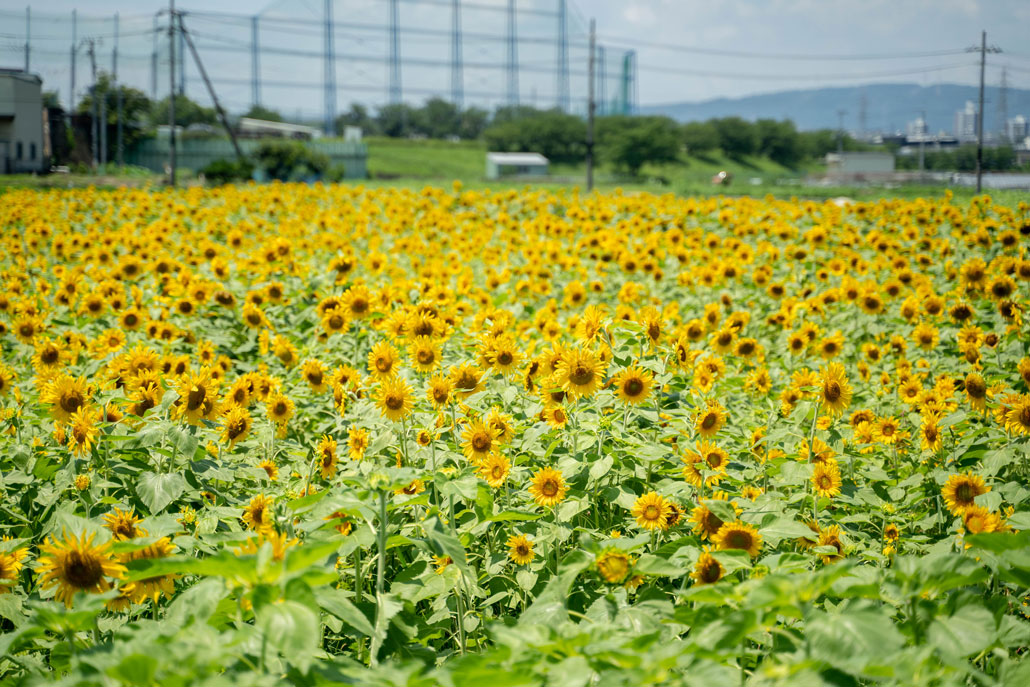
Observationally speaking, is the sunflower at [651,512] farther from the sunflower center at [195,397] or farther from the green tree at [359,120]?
the green tree at [359,120]

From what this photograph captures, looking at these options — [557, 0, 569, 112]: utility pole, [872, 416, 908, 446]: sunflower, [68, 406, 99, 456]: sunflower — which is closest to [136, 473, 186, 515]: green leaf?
[68, 406, 99, 456]: sunflower

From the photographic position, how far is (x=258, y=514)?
2352 mm

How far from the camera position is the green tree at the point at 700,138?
236 ft

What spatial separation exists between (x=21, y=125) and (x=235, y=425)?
Result: 95.4 feet

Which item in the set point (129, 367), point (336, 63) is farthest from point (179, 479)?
point (336, 63)

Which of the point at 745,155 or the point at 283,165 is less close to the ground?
the point at 745,155

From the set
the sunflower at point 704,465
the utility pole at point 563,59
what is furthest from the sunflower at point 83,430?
the utility pole at point 563,59

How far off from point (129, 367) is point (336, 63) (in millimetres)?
96889

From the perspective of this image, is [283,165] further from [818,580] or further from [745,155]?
[745,155]

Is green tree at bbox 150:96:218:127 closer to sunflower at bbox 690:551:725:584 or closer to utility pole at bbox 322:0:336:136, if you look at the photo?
utility pole at bbox 322:0:336:136

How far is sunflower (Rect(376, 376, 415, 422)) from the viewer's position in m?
2.63

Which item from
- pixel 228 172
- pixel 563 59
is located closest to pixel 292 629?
pixel 228 172

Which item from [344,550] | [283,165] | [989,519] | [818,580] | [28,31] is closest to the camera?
[818,580]

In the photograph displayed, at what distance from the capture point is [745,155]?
3029 inches
